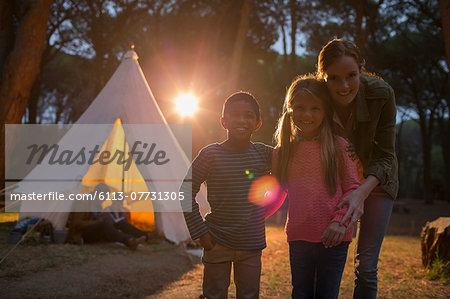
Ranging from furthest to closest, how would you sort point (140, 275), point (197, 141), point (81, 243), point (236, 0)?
point (197, 141) → point (236, 0) → point (81, 243) → point (140, 275)

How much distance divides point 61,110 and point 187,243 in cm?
1531

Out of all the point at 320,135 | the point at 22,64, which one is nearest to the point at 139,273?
the point at 320,135

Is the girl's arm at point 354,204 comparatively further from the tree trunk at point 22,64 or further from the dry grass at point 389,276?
the tree trunk at point 22,64

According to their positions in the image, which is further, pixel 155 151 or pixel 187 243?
pixel 155 151

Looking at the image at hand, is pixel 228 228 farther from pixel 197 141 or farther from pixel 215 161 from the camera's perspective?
pixel 197 141

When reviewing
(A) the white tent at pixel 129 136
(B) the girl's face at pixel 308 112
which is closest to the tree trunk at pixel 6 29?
(A) the white tent at pixel 129 136

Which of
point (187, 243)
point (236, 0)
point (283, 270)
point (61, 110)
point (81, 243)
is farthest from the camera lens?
point (61, 110)

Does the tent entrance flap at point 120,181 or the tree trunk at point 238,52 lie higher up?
the tree trunk at point 238,52

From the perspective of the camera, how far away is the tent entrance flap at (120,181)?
702 centimetres

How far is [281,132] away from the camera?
2.03 meters

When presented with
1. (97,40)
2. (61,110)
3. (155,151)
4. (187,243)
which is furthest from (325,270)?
(61,110)

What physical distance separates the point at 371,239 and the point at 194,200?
0.94 meters

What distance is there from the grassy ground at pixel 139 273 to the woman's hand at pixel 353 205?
2.01 metres

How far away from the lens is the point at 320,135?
6.11 ft
